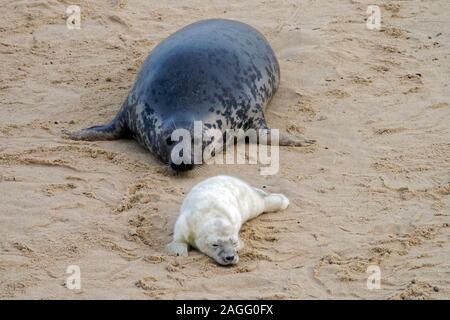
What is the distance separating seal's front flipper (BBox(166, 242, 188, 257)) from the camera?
5159 mm

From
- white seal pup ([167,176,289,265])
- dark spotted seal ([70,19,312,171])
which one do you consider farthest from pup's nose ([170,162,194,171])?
white seal pup ([167,176,289,265])

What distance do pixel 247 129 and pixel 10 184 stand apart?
189 centimetres

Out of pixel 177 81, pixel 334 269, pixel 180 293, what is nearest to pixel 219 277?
pixel 180 293

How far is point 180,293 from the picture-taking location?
477 centimetres

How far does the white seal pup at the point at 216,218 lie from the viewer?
5086 millimetres

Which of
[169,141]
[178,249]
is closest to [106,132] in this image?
[169,141]

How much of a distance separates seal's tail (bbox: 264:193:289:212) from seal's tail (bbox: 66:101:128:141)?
67.3 inches

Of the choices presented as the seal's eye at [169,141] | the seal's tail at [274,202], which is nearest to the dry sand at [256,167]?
the seal's tail at [274,202]

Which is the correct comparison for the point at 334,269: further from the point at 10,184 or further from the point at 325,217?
the point at 10,184

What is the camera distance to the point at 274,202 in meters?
5.73

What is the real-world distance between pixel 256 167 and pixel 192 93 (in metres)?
0.84

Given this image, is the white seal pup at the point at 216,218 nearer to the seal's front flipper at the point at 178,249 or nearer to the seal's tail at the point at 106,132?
the seal's front flipper at the point at 178,249

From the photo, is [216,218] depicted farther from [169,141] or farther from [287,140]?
[287,140]

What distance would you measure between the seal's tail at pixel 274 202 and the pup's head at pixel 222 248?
634mm
